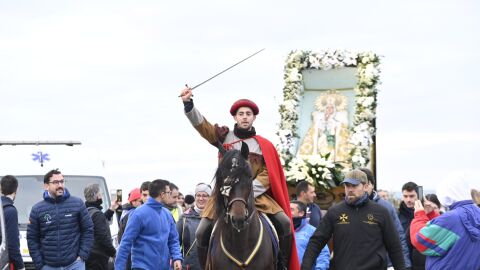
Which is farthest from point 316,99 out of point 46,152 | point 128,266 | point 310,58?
point 128,266

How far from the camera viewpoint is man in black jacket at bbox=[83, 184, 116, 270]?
50.6 ft

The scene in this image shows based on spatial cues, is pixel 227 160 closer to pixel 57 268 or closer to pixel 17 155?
pixel 57 268

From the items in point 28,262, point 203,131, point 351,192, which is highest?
point 203,131

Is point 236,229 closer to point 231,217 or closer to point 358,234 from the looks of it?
point 231,217

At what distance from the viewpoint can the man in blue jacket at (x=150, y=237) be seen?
1313 centimetres

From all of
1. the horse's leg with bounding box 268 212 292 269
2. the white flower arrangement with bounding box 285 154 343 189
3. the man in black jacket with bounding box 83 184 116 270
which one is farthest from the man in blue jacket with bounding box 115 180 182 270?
the white flower arrangement with bounding box 285 154 343 189

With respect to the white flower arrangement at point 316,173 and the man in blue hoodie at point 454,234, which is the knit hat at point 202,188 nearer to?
the man in blue hoodie at point 454,234

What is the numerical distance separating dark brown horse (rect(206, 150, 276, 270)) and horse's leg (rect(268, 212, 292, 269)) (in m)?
0.32

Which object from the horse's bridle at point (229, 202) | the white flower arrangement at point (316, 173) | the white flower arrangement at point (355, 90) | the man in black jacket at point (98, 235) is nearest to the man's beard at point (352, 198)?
the horse's bridle at point (229, 202)

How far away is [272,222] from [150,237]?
2.71m

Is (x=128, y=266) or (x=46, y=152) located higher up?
(x=46, y=152)

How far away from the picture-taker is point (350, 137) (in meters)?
22.5

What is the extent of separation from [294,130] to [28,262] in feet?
25.6

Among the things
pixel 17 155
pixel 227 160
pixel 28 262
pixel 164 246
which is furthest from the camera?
pixel 17 155
